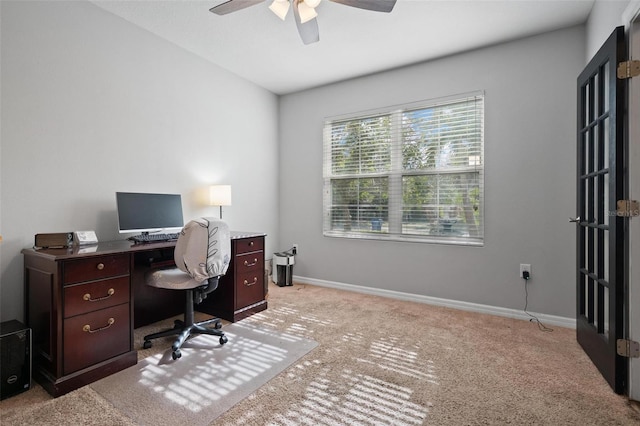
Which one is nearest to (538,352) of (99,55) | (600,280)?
(600,280)

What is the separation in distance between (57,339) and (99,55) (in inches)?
84.9

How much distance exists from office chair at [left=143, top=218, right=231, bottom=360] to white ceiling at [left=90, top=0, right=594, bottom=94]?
5.85 ft

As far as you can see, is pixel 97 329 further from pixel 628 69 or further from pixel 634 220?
pixel 628 69

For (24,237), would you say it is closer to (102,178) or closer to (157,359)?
(102,178)

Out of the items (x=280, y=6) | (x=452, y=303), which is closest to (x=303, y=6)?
(x=280, y=6)

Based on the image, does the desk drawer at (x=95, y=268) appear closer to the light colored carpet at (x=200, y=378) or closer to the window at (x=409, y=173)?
the light colored carpet at (x=200, y=378)

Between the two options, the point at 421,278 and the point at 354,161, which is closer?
the point at 421,278

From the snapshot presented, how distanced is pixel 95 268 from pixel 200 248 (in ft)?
2.02

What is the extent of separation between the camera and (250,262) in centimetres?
304

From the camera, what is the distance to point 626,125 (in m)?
1.75

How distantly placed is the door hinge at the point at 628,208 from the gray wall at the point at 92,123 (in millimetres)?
3400

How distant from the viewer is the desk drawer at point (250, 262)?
2.92m

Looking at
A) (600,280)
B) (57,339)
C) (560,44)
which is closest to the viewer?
(57,339)

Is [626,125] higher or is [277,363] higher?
[626,125]
